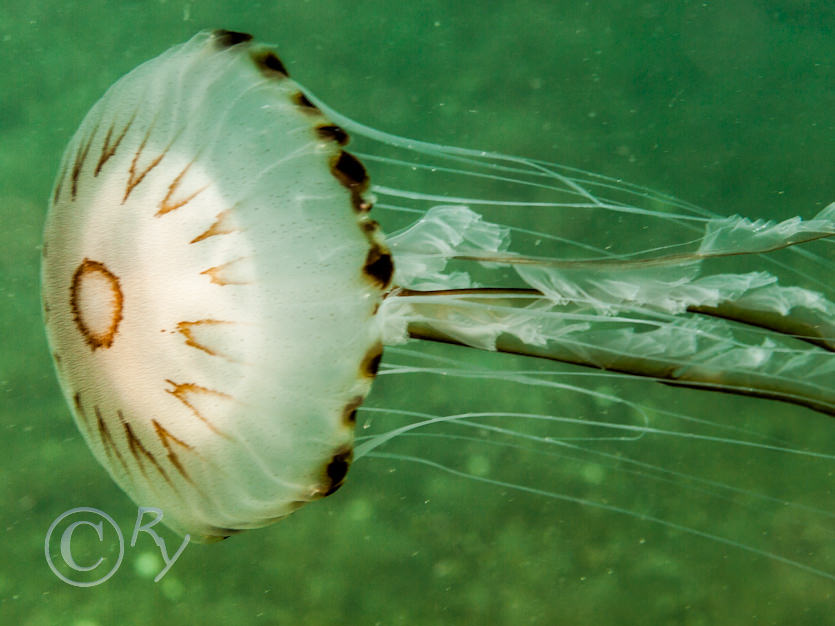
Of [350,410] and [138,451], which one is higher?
[350,410]

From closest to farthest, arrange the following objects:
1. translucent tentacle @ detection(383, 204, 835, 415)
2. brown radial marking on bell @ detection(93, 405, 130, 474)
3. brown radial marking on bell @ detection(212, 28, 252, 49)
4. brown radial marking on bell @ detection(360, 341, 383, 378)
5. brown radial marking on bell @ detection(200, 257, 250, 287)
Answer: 1. brown radial marking on bell @ detection(200, 257, 250, 287)
2. brown radial marking on bell @ detection(360, 341, 383, 378)
3. brown radial marking on bell @ detection(212, 28, 252, 49)
4. brown radial marking on bell @ detection(93, 405, 130, 474)
5. translucent tentacle @ detection(383, 204, 835, 415)

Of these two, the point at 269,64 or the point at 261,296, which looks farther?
the point at 269,64

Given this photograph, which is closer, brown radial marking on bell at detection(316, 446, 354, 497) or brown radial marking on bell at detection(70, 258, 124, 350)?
brown radial marking on bell at detection(70, 258, 124, 350)

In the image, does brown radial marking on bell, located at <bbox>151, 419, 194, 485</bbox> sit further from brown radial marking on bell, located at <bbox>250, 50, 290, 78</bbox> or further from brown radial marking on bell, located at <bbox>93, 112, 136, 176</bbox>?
brown radial marking on bell, located at <bbox>250, 50, 290, 78</bbox>

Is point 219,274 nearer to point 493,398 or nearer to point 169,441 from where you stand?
point 169,441

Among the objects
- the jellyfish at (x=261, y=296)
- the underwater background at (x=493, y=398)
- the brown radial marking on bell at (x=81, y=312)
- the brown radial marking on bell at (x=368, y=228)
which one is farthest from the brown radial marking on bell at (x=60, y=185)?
the underwater background at (x=493, y=398)

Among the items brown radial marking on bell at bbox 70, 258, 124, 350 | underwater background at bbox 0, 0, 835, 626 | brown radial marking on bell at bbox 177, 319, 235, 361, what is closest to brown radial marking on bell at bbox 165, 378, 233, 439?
brown radial marking on bell at bbox 177, 319, 235, 361

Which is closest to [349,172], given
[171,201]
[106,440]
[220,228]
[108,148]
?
[220,228]

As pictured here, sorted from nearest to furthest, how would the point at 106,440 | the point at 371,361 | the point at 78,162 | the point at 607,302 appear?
1. the point at 371,361
2. the point at 78,162
3. the point at 106,440
4. the point at 607,302
